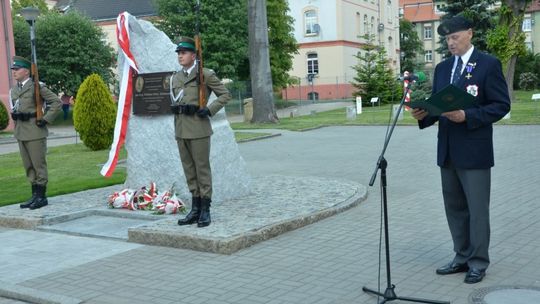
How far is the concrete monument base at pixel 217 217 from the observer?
7.21m

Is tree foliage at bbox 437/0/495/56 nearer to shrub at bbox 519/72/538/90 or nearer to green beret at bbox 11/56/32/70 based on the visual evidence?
shrub at bbox 519/72/538/90

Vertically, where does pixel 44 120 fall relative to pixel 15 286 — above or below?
above

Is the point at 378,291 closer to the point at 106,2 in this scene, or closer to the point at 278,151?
the point at 278,151

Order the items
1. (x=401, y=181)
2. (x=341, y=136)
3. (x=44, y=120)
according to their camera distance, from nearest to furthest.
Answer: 1. (x=44, y=120)
2. (x=401, y=181)
3. (x=341, y=136)

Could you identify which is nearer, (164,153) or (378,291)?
(378,291)

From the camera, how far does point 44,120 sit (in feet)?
29.9

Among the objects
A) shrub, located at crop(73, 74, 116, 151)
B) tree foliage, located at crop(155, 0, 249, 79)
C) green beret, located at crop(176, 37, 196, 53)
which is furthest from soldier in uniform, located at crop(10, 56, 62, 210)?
tree foliage, located at crop(155, 0, 249, 79)

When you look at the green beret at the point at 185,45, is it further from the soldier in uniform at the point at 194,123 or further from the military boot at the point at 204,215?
the military boot at the point at 204,215

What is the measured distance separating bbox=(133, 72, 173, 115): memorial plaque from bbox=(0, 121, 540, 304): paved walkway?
7.29 ft

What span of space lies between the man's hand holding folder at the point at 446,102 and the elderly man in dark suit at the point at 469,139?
88 millimetres

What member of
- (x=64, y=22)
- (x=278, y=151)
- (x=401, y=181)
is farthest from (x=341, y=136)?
(x=64, y=22)

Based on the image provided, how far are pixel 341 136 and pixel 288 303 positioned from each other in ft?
54.7

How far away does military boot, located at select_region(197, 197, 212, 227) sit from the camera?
25.0ft

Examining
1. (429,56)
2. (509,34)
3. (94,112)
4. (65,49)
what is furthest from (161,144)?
(429,56)
